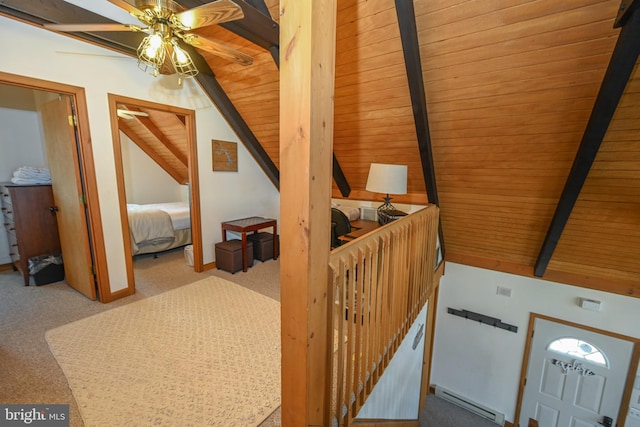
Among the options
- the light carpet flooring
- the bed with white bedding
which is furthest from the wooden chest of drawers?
the bed with white bedding

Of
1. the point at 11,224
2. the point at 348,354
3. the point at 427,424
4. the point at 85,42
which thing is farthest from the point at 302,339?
the point at 11,224

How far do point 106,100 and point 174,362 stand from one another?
2.39 m

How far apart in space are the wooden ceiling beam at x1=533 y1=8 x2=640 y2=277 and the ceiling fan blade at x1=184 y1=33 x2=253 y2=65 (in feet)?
7.15

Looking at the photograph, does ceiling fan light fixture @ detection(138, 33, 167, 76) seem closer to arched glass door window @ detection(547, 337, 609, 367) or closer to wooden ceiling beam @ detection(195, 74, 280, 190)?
wooden ceiling beam @ detection(195, 74, 280, 190)

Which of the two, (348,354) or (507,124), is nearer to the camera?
(348,354)

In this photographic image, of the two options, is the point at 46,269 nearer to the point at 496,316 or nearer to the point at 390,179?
the point at 390,179

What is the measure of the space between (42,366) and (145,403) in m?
0.86

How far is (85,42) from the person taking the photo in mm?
2266

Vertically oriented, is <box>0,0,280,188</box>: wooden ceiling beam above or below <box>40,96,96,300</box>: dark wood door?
above

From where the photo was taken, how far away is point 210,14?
4.52ft

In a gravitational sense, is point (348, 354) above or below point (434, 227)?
below

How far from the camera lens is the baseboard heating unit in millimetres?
3568

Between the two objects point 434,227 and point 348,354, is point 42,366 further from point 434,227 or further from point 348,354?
point 434,227

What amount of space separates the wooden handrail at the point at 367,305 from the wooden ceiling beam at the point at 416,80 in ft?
2.00
